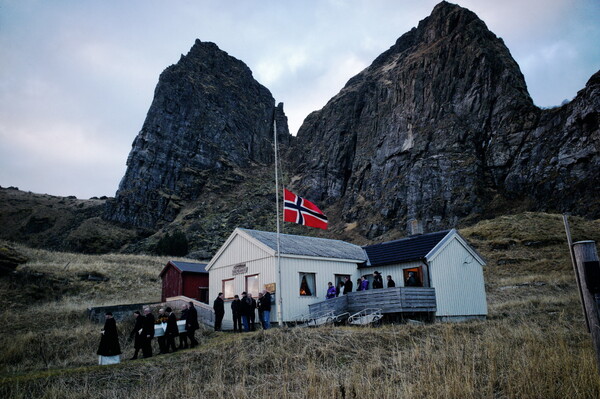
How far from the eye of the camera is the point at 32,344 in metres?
15.5

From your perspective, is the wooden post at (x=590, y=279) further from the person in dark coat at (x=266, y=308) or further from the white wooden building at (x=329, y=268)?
the white wooden building at (x=329, y=268)

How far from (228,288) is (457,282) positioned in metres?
12.8

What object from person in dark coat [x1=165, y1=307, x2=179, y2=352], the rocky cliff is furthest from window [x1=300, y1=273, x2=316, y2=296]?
the rocky cliff

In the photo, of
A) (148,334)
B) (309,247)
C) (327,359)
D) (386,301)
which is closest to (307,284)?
(309,247)

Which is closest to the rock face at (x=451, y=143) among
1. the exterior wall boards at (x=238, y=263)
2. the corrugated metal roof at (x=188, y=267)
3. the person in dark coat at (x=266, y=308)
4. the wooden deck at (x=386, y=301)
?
the wooden deck at (x=386, y=301)

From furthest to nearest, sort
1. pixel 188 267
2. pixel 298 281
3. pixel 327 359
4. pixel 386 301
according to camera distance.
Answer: pixel 188 267 < pixel 298 281 < pixel 386 301 < pixel 327 359

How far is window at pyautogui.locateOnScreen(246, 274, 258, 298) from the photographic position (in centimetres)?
2042

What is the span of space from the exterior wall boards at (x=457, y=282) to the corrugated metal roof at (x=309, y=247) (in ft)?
14.3

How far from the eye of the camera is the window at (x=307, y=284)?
19.9 meters

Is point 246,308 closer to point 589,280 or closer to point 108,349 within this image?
point 108,349

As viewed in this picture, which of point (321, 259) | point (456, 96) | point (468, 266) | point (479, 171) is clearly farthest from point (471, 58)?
point (321, 259)

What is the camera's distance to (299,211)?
61.0 feet

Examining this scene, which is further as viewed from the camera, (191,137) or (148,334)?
(191,137)

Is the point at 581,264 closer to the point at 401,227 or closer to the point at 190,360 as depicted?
the point at 190,360
